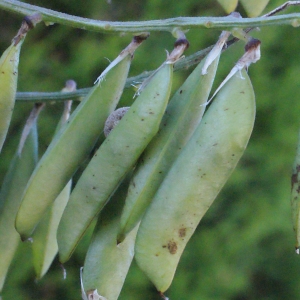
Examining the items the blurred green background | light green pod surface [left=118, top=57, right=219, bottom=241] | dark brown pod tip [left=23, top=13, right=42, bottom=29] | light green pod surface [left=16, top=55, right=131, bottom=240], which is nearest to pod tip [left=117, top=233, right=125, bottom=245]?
light green pod surface [left=118, top=57, right=219, bottom=241]

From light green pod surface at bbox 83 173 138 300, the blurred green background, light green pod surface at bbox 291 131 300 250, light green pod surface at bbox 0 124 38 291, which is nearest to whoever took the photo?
light green pod surface at bbox 291 131 300 250

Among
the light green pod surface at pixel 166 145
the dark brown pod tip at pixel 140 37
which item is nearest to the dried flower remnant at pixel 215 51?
the light green pod surface at pixel 166 145

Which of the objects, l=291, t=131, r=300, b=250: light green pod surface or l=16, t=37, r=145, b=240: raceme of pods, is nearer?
l=291, t=131, r=300, b=250: light green pod surface

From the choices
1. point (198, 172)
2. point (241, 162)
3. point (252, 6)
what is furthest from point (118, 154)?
point (241, 162)

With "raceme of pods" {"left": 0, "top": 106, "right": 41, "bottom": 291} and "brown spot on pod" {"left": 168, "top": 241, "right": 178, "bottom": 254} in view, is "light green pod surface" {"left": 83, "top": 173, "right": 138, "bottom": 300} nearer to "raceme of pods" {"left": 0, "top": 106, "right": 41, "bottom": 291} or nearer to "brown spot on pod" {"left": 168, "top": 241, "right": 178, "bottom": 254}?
"brown spot on pod" {"left": 168, "top": 241, "right": 178, "bottom": 254}

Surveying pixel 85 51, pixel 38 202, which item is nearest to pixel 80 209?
pixel 38 202

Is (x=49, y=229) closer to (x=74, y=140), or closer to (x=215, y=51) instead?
(x=74, y=140)

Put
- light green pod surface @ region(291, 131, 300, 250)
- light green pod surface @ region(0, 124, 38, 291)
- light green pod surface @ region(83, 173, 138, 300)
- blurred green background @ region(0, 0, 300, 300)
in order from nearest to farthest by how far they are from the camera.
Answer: light green pod surface @ region(291, 131, 300, 250) < light green pod surface @ region(83, 173, 138, 300) < light green pod surface @ region(0, 124, 38, 291) < blurred green background @ region(0, 0, 300, 300)
